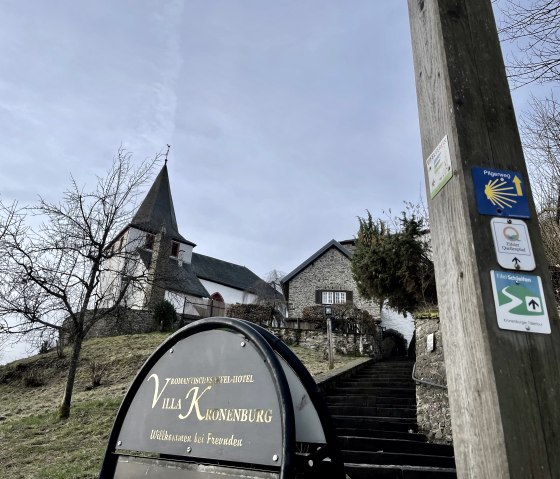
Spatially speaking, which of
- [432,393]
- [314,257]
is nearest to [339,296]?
[314,257]

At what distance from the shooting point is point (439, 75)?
1769 mm

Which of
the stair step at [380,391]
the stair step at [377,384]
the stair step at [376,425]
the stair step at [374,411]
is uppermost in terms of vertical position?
the stair step at [377,384]

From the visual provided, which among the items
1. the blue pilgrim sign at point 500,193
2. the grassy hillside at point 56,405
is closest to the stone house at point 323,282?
the grassy hillside at point 56,405

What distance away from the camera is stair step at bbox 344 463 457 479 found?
13.0 ft

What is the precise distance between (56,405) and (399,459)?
11342mm

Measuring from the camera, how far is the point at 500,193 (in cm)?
153

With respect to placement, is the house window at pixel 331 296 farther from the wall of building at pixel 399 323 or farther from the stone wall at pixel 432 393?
the stone wall at pixel 432 393

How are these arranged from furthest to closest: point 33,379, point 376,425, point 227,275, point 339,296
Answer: point 227,275
point 339,296
point 33,379
point 376,425

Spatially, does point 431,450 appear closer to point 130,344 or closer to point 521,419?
point 521,419

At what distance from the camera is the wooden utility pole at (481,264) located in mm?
1257

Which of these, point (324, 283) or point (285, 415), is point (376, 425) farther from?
point (324, 283)

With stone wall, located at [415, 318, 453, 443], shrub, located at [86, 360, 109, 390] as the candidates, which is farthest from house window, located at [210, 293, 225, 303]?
stone wall, located at [415, 318, 453, 443]

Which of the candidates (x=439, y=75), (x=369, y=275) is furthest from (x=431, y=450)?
(x=369, y=275)

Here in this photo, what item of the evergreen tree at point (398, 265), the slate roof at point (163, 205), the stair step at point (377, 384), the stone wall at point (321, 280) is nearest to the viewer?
the stair step at point (377, 384)
